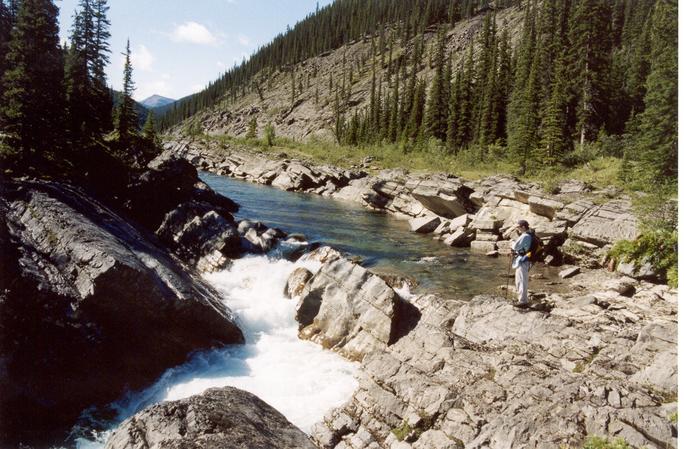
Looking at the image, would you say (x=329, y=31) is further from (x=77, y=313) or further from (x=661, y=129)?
(x=77, y=313)

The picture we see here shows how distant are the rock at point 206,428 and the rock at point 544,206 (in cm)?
2265

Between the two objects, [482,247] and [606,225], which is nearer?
[606,225]

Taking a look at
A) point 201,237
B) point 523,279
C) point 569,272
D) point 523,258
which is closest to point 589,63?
point 569,272

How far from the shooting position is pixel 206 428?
6109mm

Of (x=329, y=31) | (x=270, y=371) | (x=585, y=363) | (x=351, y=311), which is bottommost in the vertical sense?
(x=270, y=371)

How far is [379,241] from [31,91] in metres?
20.1

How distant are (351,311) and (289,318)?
9.91 ft

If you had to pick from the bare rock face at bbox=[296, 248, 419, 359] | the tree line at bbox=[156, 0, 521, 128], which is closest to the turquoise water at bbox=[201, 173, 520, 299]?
the bare rock face at bbox=[296, 248, 419, 359]

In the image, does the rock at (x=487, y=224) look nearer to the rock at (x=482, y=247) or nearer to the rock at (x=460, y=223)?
the rock at (x=460, y=223)

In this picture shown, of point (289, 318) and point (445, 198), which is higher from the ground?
point (445, 198)

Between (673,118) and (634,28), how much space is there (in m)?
78.3

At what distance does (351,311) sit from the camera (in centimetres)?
1476

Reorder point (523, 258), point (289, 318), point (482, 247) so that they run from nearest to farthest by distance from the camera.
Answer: point (523, 258)
point (289, 318)
point (482, 247)

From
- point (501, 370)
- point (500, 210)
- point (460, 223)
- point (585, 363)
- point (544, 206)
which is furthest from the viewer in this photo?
point (500, 210)
